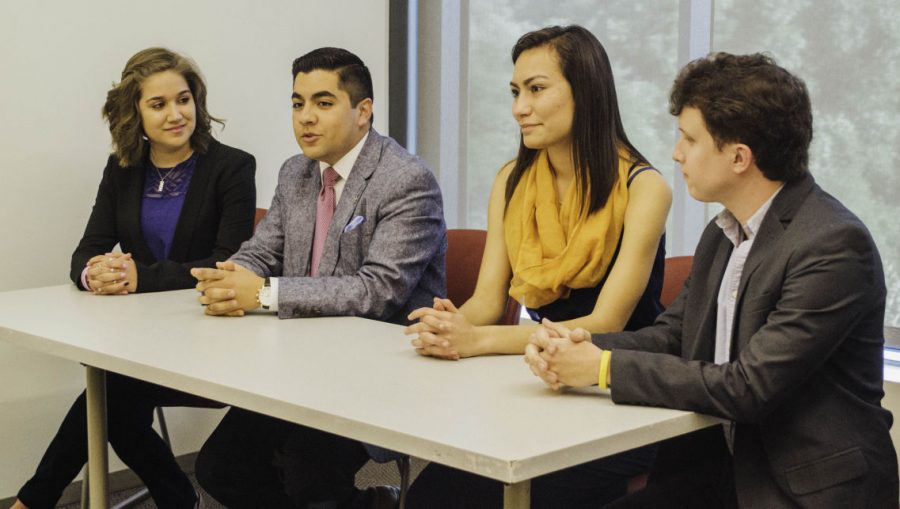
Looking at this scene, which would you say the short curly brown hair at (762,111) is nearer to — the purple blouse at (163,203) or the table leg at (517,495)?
the table leg at (517,495)

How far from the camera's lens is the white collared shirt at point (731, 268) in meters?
1.74

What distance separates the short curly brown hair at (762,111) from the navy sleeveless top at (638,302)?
1.88 feet

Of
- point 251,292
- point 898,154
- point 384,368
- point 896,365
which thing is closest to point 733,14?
point 898,154

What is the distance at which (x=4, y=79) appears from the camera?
10.6 feet

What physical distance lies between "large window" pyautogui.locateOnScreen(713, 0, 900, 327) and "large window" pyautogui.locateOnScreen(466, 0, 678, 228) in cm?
45

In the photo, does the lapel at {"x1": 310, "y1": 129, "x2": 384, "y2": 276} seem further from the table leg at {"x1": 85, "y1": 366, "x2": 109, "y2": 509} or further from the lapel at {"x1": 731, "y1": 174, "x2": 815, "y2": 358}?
the lapel at {"x1": 731, "y1": 174, "x2": 815, "y2": 358}

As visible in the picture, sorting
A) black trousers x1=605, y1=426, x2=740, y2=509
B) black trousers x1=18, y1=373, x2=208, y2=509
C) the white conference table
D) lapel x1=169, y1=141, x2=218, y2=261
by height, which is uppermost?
lapel x1=169, y1=141, x2=218, y2=261

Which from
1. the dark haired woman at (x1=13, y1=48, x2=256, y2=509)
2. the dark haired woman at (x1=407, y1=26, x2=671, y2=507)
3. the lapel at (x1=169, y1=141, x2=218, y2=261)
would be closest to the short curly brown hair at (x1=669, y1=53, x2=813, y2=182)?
the dark haired woman at (x1=407, y1=26, x2=671, y2=507)

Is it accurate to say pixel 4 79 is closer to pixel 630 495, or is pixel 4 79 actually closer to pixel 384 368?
pixel 384 368

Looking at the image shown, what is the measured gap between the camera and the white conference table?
140cm

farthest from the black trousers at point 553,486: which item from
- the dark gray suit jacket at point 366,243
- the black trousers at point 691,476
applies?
the dark gray suit jacket at point 366,243

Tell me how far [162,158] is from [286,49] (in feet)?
3.29

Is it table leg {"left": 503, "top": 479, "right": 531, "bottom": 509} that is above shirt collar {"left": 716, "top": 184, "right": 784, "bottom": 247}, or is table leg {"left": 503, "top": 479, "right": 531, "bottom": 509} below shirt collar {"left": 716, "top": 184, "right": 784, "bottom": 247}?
below

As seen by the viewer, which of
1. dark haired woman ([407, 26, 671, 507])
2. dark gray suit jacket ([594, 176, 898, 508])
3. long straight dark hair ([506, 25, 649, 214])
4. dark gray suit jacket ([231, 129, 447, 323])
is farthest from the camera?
dark gray suit jacket ([231, 129, 447, 323])
